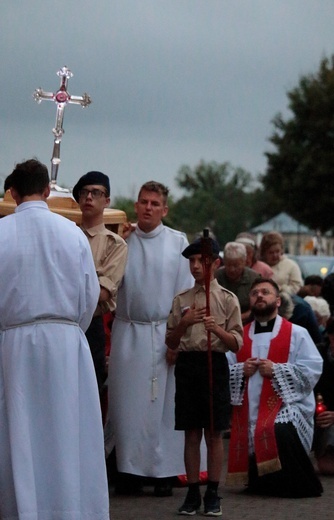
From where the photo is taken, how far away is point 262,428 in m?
10.6

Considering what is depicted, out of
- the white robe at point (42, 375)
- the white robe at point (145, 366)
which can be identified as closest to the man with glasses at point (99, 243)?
the white robe at point (145, 366)

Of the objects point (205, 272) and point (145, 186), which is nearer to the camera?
point (205, 272)

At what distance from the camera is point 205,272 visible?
30.9 feet

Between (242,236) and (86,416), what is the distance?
9289mm

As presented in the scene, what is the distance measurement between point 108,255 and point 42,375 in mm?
1981

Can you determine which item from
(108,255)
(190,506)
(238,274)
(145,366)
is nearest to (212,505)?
→ (190,506)

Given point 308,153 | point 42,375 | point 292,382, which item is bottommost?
point 292,382

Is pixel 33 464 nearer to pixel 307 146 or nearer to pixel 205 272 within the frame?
pixel 205 272

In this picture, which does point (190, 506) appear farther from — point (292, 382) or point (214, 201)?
point (214, 201)

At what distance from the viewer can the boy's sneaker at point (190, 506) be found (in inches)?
371

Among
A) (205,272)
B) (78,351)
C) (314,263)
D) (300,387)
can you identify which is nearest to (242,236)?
(300,387)

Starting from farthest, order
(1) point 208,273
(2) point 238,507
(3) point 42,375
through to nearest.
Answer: (2) point 238,507
(1) point 208,273
(3) point 42,375

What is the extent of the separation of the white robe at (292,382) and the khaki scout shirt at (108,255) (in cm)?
169

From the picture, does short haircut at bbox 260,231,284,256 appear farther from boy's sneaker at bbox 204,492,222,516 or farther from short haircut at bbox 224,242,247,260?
boy's sneaker at bbox 204,492,222,516
